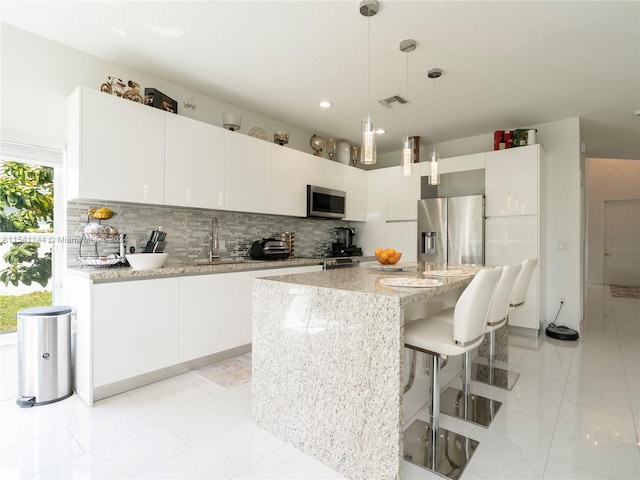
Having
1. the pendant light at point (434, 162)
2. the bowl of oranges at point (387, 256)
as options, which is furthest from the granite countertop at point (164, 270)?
the pendant light at point (434, 162)

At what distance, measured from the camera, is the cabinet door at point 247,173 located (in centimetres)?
323

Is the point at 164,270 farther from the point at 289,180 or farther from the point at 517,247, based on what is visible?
the point at 517,247

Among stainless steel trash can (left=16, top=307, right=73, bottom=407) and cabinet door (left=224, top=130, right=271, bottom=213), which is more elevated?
cabinet door (left=224, top=130, right=271, bottom=213)

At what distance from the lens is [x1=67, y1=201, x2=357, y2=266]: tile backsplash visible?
265cm

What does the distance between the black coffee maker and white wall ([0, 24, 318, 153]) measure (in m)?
3.07

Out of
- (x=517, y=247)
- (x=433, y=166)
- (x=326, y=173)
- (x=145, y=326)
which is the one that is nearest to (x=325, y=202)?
(x=326, y=173)

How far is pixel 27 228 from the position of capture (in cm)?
254

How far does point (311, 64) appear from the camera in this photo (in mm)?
2766

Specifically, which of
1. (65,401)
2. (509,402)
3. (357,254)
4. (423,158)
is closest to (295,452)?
(509,402)

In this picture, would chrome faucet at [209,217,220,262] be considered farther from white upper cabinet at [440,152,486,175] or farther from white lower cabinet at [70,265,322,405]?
white upper cabinet at [440,152,486,175]

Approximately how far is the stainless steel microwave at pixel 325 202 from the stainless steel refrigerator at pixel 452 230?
107 cm

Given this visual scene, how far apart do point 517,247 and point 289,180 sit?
2743 mm

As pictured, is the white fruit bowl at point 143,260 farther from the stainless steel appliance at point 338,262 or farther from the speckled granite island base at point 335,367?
the stainless steel appliance at point 338,262

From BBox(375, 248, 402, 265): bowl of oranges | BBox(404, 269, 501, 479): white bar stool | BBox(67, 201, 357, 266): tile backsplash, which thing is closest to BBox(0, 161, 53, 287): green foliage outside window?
BBox(67, 201, 357, 266): tile backsplash
